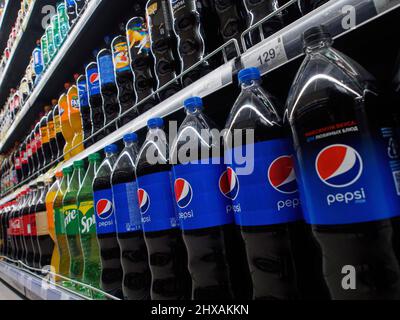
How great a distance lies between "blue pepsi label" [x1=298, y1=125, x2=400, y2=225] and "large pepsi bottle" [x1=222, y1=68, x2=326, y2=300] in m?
0.10

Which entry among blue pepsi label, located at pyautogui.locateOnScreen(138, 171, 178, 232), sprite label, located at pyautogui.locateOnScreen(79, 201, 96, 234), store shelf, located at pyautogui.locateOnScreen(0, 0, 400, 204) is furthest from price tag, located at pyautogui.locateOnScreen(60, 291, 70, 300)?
store shelf, located at pyautogui.locateOnScreen(0, 0, 400, 204)

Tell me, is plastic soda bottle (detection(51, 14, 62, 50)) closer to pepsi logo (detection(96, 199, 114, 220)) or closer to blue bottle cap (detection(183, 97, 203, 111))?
pepsi logo (detection(96, 199, 114, 220))

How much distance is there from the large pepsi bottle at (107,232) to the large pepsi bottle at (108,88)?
32cm

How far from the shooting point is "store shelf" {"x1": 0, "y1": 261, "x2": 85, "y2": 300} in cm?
137

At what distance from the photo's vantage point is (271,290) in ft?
2.29

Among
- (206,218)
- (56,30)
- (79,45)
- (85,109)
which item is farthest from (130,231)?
(56,30)

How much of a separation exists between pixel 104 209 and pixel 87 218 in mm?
266

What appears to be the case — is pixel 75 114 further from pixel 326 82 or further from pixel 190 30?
pixel 326 82

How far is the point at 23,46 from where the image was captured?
3014mm

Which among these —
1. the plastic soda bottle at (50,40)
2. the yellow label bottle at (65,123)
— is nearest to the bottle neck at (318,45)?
the yellow label bottle at (65,123)
